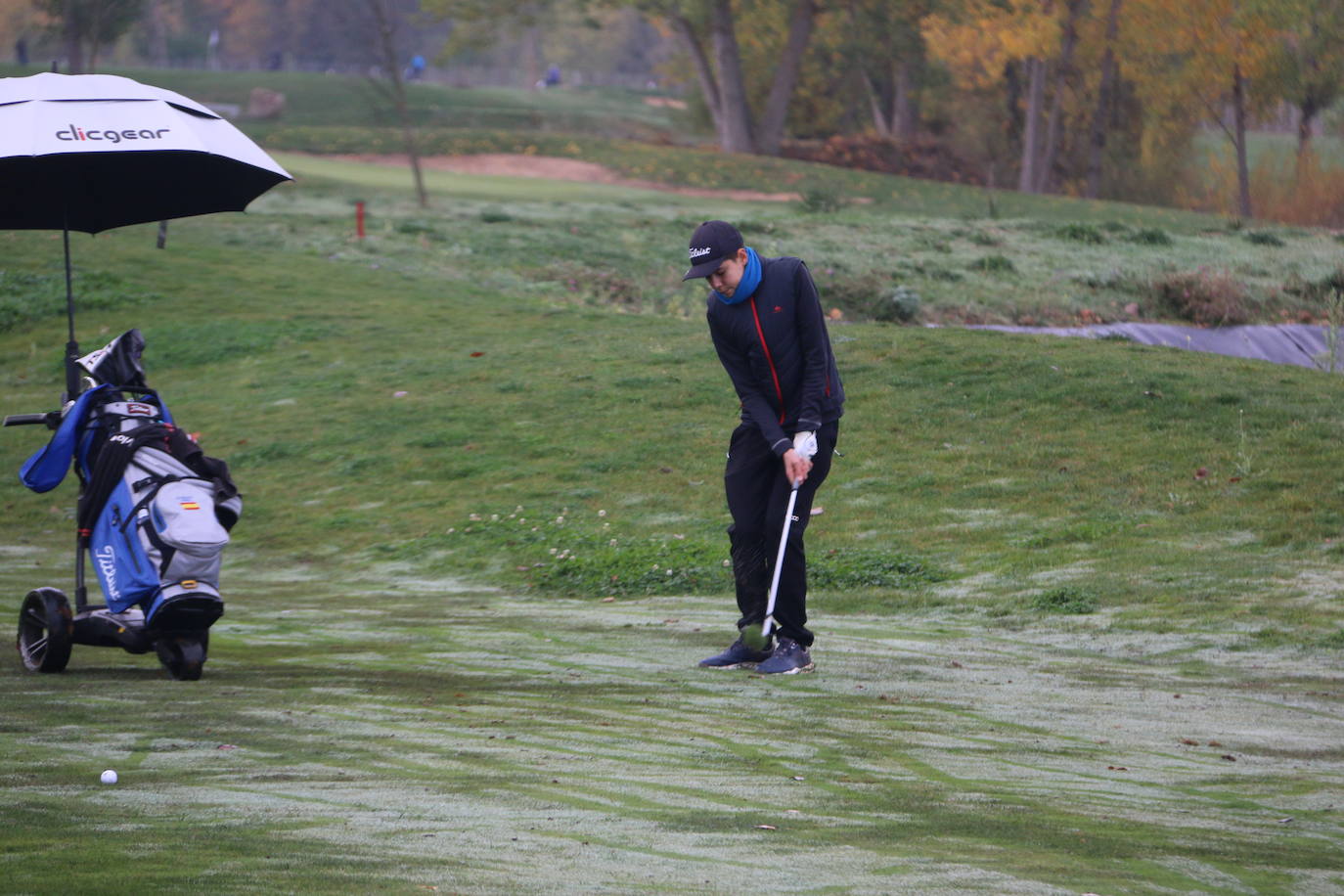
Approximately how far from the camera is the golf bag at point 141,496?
6.89m

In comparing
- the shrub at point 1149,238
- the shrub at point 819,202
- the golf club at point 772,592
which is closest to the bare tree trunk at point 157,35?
the shrub at point 819,202

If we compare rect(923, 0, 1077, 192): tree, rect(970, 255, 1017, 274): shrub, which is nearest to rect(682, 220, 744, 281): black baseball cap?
rect(970, 255, 1017, 274): shrub

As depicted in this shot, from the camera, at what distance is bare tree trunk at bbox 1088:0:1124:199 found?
51522mm

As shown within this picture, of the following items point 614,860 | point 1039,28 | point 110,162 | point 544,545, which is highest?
point 1039,28

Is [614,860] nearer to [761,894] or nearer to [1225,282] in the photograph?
[761,894]

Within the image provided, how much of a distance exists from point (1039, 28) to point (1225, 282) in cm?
2411

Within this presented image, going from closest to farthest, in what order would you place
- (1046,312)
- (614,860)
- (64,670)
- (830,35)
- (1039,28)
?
(614,860) < (64,670) < (1046,312) < (1039,28) < (830,35)

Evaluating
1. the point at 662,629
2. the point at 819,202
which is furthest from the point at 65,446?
the point at 819,202

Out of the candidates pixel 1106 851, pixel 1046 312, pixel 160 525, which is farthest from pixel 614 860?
pixel 1046 312

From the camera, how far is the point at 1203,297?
25.4 meters

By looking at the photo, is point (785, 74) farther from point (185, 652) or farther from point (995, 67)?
point (185, 652)

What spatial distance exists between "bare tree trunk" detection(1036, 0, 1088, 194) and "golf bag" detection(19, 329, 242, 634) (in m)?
47.7

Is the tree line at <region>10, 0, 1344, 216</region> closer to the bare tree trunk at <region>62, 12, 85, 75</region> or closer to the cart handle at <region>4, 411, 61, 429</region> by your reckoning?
the bare tree trunk at <region>62, 12, 85, 75</region>

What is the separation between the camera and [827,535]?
12.0m
